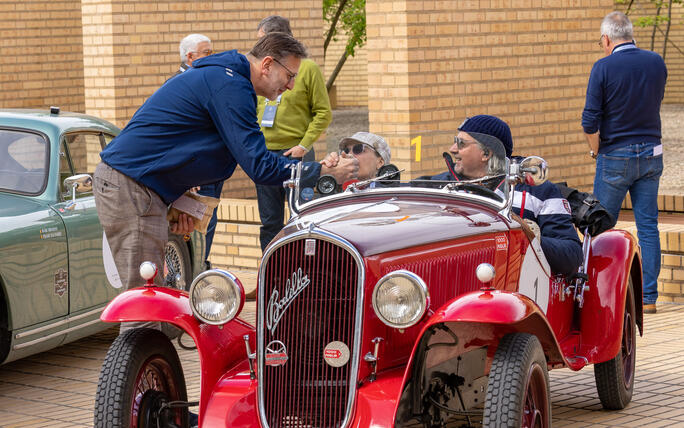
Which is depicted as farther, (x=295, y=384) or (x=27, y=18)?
(x=27, y=18)

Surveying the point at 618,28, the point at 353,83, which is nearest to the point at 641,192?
the point at 618,28

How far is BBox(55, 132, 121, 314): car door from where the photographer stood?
23.3ft

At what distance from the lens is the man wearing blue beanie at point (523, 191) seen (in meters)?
5.33

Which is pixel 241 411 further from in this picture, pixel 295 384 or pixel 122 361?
pixel 122 361

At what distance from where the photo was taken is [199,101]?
5.11 meters

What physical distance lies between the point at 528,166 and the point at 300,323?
1.37 metres

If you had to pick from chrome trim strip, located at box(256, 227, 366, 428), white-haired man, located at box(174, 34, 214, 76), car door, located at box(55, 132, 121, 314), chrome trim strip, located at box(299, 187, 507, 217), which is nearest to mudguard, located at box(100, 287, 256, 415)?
chrome trim strip, located at box(256, 227, 366, 428)

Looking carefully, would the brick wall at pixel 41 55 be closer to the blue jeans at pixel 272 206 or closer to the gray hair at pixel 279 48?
the blue jeans at pixel 272 206

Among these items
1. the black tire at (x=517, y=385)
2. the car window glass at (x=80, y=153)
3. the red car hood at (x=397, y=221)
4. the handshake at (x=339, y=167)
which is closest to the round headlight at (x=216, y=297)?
the red car hood at (x=397, y=221)

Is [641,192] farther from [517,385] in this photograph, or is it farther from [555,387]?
[517,385]

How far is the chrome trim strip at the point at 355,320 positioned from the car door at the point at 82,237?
272 cm

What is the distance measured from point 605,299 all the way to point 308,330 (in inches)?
78.5

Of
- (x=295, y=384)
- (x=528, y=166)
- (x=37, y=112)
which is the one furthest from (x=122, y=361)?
(x=37, y=112)

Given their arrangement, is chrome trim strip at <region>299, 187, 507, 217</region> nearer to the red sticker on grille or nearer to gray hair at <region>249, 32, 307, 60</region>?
gray hair at <region>249, 32, 307, 60</region>
